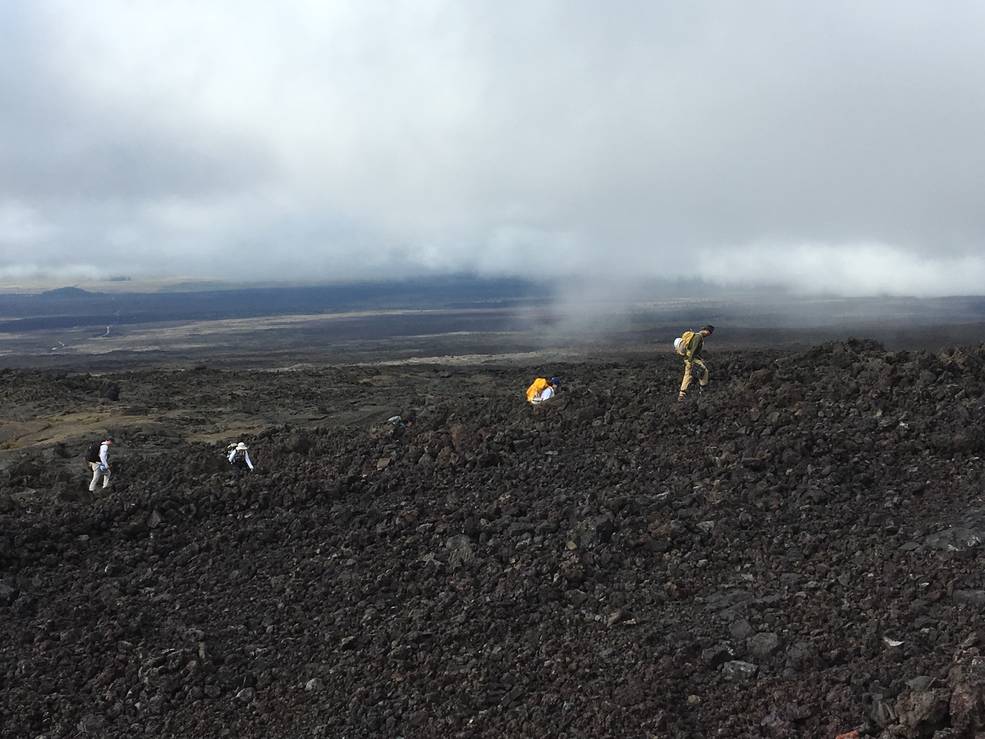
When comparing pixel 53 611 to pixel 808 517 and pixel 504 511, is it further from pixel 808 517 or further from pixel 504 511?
pixel 808 517

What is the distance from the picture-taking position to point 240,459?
14.7m

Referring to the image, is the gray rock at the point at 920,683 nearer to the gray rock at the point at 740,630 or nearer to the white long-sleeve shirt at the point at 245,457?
the gray rock at the point at 740,630

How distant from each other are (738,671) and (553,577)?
240cm

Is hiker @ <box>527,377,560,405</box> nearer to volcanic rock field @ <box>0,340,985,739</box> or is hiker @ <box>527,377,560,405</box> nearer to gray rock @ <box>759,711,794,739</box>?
volcanic rock field @ <box>0,340,985,739</box>

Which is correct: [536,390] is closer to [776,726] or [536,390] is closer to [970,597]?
[970,597]

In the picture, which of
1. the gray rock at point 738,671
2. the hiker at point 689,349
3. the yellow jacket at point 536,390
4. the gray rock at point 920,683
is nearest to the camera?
the gray rock at point 920,683

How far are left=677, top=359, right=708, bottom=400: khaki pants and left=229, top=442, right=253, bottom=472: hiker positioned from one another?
7.47m

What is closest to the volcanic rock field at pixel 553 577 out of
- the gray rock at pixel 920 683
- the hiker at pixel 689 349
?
the gray rock at pixel 920 683

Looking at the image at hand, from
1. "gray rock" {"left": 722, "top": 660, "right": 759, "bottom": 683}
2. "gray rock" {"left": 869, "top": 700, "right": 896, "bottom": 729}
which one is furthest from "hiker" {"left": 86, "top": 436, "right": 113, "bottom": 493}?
"gray rock" {"left": 869, "top": 700, "right": 896, "bottom": 729}

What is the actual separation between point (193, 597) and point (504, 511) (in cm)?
369

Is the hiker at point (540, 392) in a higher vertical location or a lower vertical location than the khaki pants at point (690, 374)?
lower

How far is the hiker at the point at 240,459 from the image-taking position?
14289 mm

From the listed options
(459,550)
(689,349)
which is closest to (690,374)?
(689,349)

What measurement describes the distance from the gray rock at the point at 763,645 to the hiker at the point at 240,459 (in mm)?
9768
